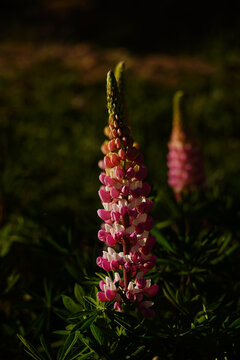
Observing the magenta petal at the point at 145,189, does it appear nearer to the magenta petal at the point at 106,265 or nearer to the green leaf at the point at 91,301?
the magenta petal at the point at 106,265

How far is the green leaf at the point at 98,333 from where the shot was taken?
1.07 meters

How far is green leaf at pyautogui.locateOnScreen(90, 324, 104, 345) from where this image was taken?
3.50 feet

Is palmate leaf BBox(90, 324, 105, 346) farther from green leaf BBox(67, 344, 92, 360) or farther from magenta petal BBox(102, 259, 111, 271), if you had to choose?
magenta petal BBox(102, 259, 111, 271)

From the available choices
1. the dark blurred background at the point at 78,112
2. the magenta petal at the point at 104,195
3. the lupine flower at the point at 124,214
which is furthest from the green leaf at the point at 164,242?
the magenta petal at the point at 104,195

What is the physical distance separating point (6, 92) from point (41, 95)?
59 cm

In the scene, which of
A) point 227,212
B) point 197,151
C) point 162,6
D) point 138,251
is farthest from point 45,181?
point 162,6

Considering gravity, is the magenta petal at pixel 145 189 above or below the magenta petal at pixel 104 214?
above

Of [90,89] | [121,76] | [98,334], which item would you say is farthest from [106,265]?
[90,89]

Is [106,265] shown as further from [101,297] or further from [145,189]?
[145,189]

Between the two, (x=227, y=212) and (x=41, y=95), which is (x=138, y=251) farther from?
(x=41, y=95)

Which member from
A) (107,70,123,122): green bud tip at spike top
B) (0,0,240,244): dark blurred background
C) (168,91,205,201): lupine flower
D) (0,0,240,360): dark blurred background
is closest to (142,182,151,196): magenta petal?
(107,70,123,122): green bud tip at spike top

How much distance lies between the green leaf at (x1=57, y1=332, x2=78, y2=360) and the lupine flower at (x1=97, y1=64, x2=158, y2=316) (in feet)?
0.47

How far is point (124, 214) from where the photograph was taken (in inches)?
44.3

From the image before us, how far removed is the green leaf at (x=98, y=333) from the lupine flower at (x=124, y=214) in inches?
3.1
